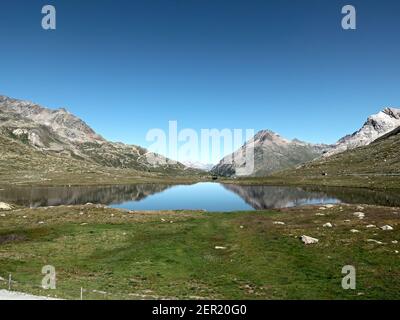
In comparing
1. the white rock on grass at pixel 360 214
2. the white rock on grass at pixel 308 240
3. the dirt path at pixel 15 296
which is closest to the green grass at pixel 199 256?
the white rock on grass at pixel 308 240

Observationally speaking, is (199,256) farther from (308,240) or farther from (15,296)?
(15,296)

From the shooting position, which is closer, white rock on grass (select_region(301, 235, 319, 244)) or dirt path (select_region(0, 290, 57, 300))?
dirt path (select_region(0, 290, 57, 300))

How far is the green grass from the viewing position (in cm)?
3353

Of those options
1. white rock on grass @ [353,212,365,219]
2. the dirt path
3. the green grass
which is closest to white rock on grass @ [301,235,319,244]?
the green grass

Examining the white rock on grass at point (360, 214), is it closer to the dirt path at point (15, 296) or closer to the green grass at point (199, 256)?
the green grass at point (199, 256)

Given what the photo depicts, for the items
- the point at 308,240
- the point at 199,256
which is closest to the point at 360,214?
the point at 308,240

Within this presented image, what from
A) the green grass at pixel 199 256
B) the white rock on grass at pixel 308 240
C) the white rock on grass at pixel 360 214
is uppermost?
the white rock on grass at pixel 360 214

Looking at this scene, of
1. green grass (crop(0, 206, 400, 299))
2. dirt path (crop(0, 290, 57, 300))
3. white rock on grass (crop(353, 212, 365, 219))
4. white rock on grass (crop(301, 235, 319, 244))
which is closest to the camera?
dirt path (crop(0, 290, 57, 300))

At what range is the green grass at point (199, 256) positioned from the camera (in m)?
33.5

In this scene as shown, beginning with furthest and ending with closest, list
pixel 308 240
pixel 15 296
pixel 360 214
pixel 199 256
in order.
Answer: pixel 360 214 → pixel 308 240 → pixel 199 256 → pixel 15 296

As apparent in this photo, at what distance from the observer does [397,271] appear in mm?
36938

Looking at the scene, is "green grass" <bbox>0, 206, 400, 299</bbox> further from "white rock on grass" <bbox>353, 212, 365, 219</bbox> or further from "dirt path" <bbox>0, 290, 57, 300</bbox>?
"dirt path" <bbox>0, 290, 57, 300</bbox>

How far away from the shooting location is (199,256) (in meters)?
46.7
